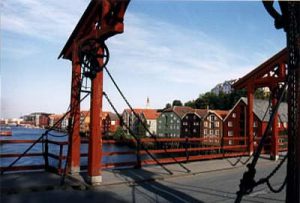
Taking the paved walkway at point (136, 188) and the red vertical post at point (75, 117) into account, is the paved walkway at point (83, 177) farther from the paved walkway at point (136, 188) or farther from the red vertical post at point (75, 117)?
the red vertical post at point (75, 117)

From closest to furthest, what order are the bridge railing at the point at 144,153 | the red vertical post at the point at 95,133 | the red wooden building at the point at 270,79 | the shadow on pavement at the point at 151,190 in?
the shadow on pavement at the point at 151,190 < the red vertical post at the point at 95,133 < the bridge railing at the point at 144,153 < the red wooden building at the point at 270,79

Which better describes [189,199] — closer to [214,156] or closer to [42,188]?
[42,188]

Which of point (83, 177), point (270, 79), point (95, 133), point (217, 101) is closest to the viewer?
point (95, 133)

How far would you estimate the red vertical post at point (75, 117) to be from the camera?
35.6 feet

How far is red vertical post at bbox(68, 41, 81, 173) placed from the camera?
1084 cm

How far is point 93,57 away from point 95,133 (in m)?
1.87

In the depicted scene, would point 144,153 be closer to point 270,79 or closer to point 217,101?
point 270,79

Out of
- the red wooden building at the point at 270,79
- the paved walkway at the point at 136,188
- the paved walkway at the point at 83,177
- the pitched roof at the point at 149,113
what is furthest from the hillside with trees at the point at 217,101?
the paved walkway at the point at 136,188

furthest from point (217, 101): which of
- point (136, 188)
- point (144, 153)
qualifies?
point (136, 188)

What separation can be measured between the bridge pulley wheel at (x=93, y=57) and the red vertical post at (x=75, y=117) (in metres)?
1.22

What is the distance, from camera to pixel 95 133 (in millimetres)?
9578

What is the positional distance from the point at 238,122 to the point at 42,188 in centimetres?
5804

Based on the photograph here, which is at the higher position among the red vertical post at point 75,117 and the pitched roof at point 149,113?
the pitched roof at point 149,113

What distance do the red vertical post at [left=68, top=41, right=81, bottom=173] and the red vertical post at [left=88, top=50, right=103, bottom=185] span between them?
129cm
